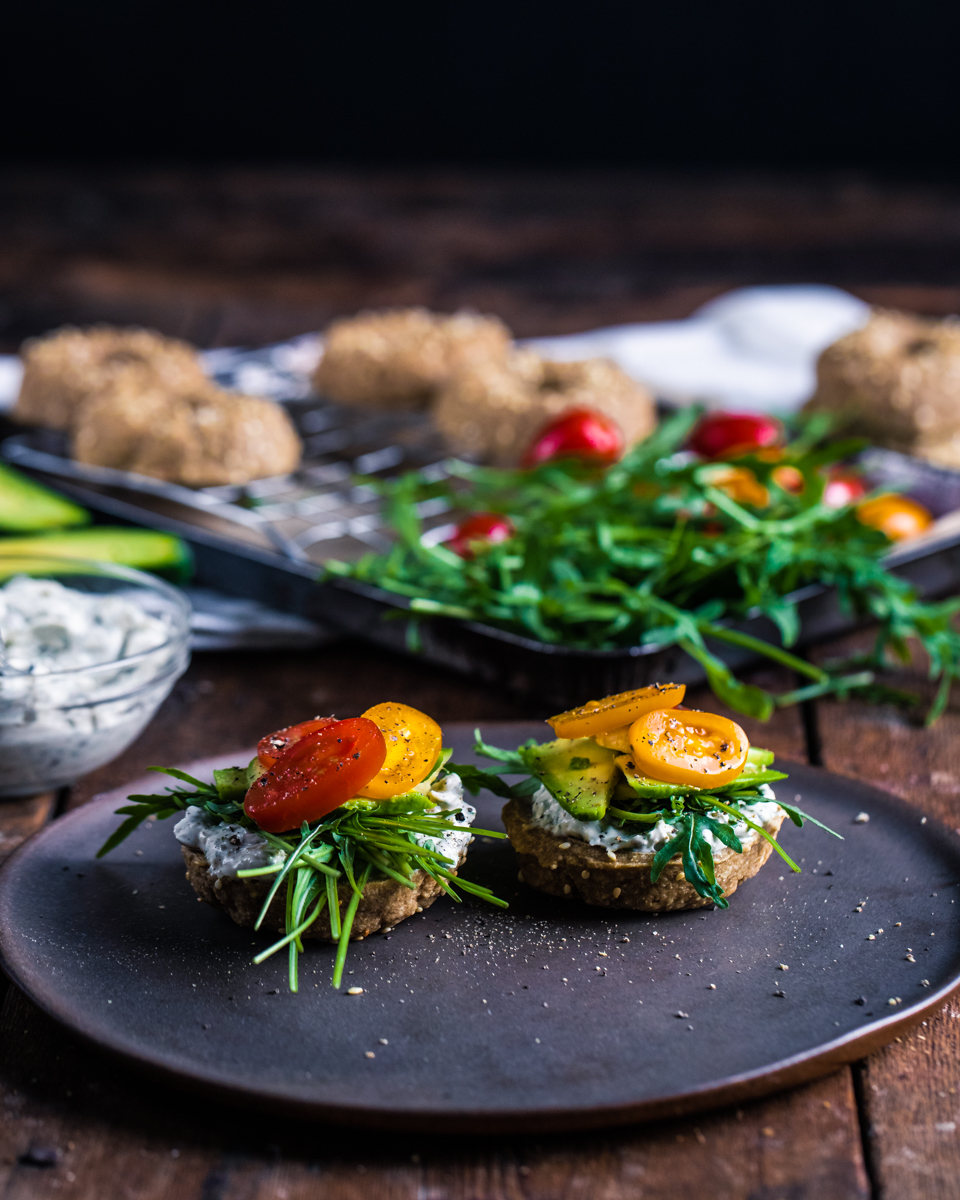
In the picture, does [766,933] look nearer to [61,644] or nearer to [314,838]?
[314,838]

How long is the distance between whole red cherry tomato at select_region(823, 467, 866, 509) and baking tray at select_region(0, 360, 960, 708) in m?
0.09

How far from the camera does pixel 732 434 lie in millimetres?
3812

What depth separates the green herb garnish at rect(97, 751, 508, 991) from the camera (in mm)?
1744

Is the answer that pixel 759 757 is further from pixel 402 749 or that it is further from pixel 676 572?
pixel 676 572

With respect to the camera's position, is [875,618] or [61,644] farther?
[875,618]

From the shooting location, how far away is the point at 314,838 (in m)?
1.80

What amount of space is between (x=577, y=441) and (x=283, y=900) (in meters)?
1.99

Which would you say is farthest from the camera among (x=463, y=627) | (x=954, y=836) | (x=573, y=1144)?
(x=463, y=627)

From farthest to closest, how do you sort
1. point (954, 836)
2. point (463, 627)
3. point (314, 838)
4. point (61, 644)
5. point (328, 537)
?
point (328, 537) → point (463, 627) → point (61, 644) → point (954, 836) → point (314, 838)

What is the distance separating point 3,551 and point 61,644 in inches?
32.7

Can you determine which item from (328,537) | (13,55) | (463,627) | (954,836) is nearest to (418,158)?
(13,55)

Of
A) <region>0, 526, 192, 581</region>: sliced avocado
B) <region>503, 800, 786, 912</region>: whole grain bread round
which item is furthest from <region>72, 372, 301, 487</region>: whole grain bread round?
<region>503, 800, 786, 912</region>: whole grain bread round

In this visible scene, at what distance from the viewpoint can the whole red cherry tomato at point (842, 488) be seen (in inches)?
138

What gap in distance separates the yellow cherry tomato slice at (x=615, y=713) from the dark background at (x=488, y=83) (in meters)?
8.12
